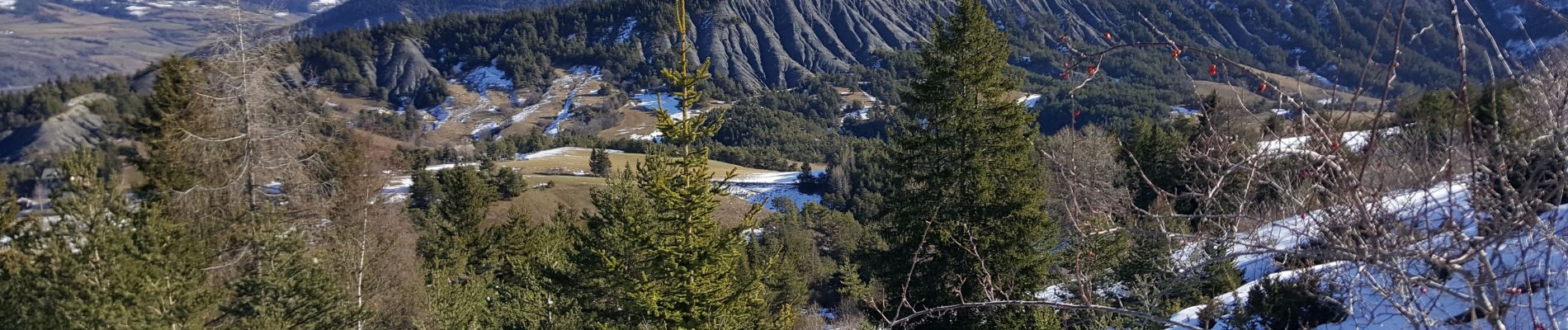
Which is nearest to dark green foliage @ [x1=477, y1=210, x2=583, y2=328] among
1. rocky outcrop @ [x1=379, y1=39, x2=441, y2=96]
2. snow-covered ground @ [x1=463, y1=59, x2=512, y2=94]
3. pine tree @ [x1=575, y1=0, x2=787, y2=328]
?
pine tree @ [x1=575, y1=0, x2=787, y2=328]

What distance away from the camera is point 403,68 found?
160625 millimetres

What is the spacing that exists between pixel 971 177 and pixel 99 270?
13.0 m

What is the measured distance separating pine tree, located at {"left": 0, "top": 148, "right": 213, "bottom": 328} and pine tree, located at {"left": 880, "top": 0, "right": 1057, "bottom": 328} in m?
11.2

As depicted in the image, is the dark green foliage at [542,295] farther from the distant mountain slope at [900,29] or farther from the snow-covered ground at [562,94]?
the distant mountain slope at [900,29]

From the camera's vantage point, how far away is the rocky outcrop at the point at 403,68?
506ft

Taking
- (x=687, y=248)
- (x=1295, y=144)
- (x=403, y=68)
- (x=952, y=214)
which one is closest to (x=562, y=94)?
(x=403, y=68)

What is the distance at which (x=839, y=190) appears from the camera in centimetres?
7006

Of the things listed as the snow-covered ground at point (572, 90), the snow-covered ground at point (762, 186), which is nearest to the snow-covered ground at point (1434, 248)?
the snow-covered ground at point (762, 186)

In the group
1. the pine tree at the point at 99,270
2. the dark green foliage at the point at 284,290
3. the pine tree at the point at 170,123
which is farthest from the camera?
the pine tree at the point at 170,123

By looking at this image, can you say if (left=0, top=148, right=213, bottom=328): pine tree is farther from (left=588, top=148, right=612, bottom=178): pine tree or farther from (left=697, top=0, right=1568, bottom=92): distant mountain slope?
(left=697, top=0, right=1568, bottom=92): distant mountain slope

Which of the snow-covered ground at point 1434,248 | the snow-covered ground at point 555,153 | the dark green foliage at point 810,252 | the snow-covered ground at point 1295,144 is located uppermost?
the snow-covered ground at point 1295,144

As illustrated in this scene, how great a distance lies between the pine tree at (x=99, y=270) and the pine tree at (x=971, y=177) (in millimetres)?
11203

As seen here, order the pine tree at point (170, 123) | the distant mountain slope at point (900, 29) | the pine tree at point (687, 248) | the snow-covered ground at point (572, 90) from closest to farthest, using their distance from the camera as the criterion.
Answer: the pine tree at point (687, 248) < the pine tree at point (170, 123) < the snow-covered ground at point (572, 90) < the distant mountain slope at point (900, 29)

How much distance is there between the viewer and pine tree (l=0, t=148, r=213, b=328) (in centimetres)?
1133
